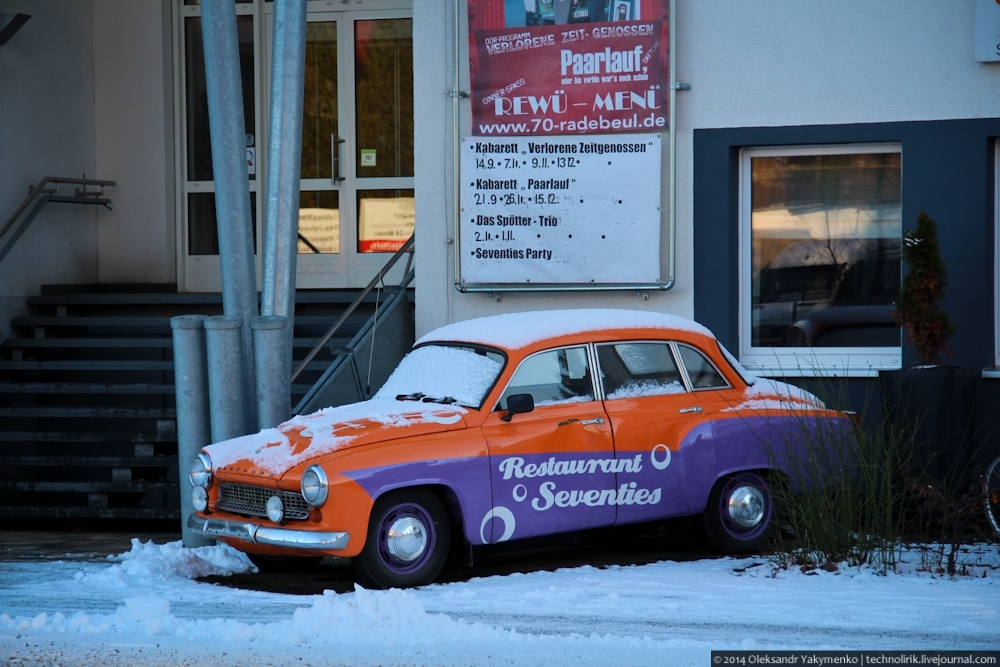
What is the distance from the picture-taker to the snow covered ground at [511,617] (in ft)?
17.9

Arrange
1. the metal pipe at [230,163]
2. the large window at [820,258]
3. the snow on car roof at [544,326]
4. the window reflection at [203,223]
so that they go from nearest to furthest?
the snow on car roof at [544,326] → the metal pipe at [230,163] → the large window at [820,258] → the window reflection at [203,223]

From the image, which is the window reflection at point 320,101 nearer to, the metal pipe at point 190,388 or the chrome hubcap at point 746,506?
the metal pipe at point 190,388

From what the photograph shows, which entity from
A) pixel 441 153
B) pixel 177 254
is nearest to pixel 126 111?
pixel 177 254


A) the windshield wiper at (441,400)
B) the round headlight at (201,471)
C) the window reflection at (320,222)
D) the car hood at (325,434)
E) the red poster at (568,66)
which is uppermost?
the red poster at (568,66)

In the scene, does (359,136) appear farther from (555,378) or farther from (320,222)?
(555,378)

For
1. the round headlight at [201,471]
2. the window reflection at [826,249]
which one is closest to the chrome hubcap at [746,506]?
the window reflection at [826,249]

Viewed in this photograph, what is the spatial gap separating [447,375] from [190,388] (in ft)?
6.01

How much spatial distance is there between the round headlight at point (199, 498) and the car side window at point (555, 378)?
1.87 metres

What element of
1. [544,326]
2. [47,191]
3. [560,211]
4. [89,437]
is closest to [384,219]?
[560,211]

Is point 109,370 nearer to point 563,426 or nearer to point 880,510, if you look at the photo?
point 563,426

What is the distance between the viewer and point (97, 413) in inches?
414

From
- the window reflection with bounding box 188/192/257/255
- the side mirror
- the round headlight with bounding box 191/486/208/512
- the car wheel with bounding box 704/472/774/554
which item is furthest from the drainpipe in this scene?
the window reflection with bounding box 188/192/257/255

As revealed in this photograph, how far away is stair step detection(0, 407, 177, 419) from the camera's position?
10422mm

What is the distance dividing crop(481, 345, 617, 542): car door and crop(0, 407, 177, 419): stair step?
4181 mm
